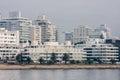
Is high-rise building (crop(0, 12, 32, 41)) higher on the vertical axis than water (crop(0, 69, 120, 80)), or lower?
higher

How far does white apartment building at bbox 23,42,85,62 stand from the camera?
106 meters

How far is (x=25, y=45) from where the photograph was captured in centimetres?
11538

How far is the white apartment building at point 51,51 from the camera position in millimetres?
105812

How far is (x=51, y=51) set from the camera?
4213 inches

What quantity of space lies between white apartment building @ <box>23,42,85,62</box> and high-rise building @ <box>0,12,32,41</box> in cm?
3419

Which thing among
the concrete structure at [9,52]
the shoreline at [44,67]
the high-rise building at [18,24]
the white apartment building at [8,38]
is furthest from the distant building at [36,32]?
the shoreline at [44,67]

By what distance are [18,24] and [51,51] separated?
41403mm

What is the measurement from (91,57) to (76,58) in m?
5.18

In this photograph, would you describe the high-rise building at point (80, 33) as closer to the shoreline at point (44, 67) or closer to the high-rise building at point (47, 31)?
the high-rise building at point (47, 31)

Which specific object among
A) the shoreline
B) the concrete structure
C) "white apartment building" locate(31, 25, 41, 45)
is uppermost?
"white apartment building" locate(31, 25, 41, 45)

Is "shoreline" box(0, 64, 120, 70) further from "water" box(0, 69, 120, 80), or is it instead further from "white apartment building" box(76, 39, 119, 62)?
"water" box(0, 69, 120, 80)

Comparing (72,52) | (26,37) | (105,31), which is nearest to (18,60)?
(72,52)

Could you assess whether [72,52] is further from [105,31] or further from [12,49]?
[105,31]

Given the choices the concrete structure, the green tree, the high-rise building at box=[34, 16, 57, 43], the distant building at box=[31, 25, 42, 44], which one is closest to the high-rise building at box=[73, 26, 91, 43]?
the high-rise building at box=[34, 16, 57, 43]
